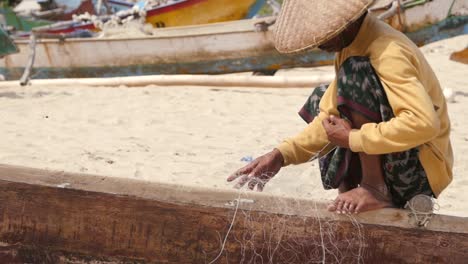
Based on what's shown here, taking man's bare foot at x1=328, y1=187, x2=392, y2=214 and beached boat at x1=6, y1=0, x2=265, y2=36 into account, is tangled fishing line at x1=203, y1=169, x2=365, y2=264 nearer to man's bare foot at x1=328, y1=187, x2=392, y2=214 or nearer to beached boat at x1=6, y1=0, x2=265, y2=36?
man's bare foot at x1=328, y1=187, x2=392, y2=214

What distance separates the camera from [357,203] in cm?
203

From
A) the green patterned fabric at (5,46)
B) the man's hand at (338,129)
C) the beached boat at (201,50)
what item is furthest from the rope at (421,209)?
the beached boat at (201,50)

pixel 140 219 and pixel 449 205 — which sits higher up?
pixel 140 219

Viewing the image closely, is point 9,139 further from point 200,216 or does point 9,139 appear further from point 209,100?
point 200,216

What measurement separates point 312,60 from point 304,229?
716 cm

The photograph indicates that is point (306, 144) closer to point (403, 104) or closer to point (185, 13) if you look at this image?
point (403, 104)

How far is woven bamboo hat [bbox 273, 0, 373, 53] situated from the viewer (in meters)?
2.05

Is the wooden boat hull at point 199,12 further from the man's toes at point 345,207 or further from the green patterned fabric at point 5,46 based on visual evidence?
the man's toes at point 345,207

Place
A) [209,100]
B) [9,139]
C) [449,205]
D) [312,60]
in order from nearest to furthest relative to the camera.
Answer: [449,205], [9,139], [209,100], [312,60]

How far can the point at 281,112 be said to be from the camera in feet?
19.6

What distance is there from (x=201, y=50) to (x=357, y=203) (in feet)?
24.1

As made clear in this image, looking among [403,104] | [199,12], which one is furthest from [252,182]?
[199,12]

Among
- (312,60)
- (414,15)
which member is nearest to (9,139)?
(312,60)

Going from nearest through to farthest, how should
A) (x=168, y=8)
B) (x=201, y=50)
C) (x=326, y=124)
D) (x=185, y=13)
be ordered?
(x=326, y=124), (x=201, y=50), (x=168, y=8), (x=185, y=13)
